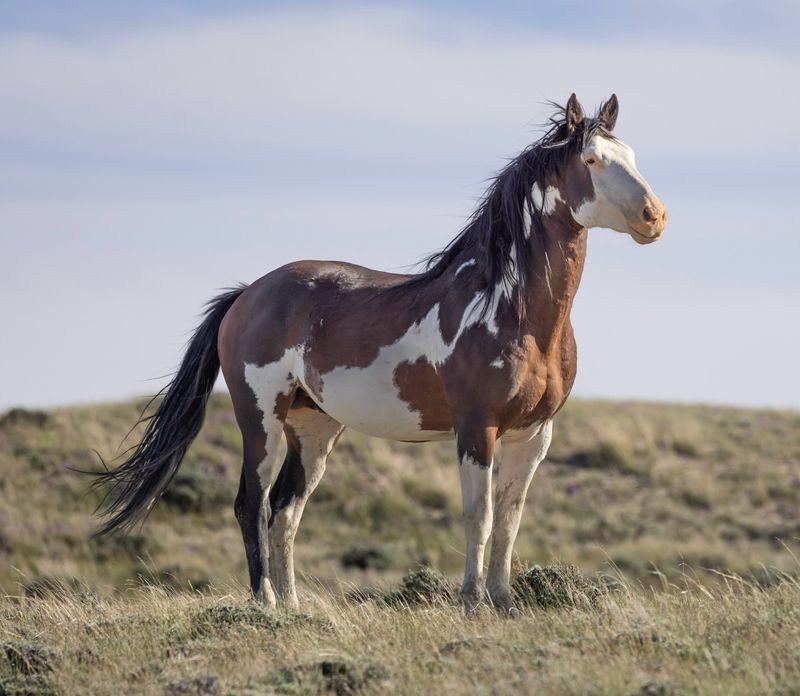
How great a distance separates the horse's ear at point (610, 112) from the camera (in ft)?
24.0

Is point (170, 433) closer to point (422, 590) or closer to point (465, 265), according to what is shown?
point (422, 590)

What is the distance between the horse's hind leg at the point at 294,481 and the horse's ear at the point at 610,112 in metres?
2.85

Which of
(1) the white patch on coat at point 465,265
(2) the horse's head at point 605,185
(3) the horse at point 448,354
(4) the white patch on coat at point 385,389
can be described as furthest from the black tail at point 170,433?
(2) the horse's head at point 605,185

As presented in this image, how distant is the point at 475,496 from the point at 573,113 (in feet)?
7.47

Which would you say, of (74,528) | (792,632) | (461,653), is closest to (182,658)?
(461,653)

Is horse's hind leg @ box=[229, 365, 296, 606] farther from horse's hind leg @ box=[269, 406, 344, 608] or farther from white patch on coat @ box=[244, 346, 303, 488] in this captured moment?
horse's hind leg @ box=[269, 406, 344, 608]

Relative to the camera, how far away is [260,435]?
8.38 meters

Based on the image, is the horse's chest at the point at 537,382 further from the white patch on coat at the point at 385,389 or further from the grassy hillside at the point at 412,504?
the grassy hillside at the point at 412,504

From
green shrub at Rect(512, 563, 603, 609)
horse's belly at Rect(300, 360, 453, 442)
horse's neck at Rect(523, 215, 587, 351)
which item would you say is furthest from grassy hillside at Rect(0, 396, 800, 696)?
horse's neck at Rect(523, 215, 587, 351)

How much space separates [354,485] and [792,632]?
62.0 feet

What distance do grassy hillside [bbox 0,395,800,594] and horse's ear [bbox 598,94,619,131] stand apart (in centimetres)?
1261

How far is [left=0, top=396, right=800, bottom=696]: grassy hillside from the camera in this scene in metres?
5.71

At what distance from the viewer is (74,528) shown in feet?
70.8

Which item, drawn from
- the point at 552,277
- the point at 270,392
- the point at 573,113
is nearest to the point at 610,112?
the point at 573,113
